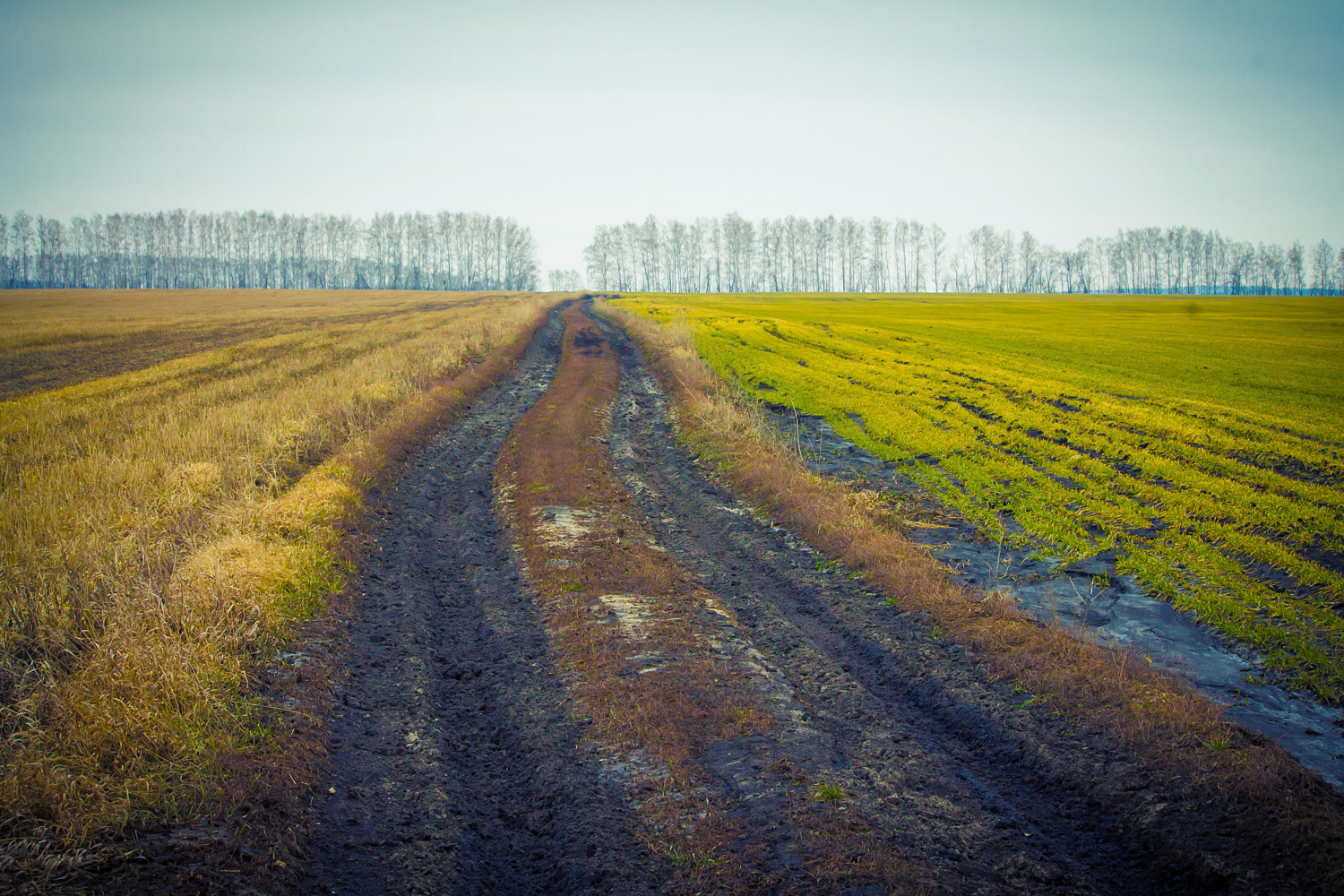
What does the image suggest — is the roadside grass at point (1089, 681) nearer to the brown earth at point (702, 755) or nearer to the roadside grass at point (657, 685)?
the brown earth at point (702, 755)

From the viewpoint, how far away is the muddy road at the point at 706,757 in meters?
4.53

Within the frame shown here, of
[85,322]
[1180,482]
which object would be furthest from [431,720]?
[85,322]

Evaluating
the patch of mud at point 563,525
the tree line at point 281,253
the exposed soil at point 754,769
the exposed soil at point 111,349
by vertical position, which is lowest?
the exposed soil at point 754,769

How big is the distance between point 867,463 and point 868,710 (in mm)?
10472

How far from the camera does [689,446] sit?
1783 centimetres

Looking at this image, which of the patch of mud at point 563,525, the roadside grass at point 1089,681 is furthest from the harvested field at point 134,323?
A: the roadside grass at point 1089,681

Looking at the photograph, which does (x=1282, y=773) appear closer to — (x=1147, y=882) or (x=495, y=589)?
(x=1147, y=882)

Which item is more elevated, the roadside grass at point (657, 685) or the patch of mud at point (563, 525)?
the patch of mud at point (563, 525)

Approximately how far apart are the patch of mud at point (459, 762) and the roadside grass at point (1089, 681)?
4410 mm

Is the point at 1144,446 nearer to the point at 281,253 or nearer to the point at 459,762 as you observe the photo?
the point at 459,762

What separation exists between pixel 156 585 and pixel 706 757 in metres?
6.56

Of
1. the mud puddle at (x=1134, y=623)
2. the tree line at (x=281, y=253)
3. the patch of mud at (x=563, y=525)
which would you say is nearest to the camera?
the mud puddle at (x=1134, y=623)

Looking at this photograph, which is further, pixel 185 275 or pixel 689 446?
pixel 185 275

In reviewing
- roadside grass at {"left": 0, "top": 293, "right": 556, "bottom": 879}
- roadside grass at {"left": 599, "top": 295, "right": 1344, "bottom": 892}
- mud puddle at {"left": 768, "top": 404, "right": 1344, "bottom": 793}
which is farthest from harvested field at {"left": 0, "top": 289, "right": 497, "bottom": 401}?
mud puddle at {"left": 768, "top": 404, "right": 1344, "bottom": 793}
